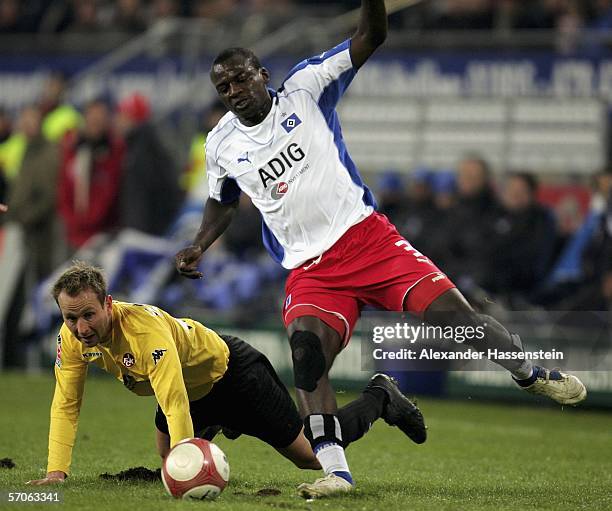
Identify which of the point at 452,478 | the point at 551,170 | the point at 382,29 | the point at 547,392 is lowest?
the point at 452,478

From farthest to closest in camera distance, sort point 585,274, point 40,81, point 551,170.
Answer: point 40,81 → point 551,170 → point 585,274

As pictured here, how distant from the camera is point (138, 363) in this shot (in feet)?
21.5

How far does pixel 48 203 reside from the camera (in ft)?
52.1

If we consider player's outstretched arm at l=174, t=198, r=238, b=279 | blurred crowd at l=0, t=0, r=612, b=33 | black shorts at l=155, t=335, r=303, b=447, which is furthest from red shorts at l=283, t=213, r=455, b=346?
blurred crowd at l=0, t=0, r=612, b=33

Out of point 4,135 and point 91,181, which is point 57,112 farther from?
point 91,181

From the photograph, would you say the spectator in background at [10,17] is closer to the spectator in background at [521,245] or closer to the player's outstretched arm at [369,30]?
the spectator in background at [521,245]

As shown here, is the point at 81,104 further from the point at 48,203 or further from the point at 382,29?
the point at 382,29

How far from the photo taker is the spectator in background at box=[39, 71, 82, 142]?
54.8 ft

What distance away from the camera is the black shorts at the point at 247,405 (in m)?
7.29

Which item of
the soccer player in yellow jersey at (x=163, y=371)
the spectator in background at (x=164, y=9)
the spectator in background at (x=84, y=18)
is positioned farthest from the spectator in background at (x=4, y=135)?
the soccer player in yellow jersey at (x=163, y=371)

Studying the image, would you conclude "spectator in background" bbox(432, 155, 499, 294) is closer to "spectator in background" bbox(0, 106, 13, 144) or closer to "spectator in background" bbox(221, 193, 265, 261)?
"spectator in background" bbox(221, 193, 265, 261)

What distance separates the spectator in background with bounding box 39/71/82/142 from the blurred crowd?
2.32 metres

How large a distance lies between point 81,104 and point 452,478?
11.1 metres

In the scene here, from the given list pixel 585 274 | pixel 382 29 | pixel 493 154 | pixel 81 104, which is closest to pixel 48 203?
pixel 81 104
